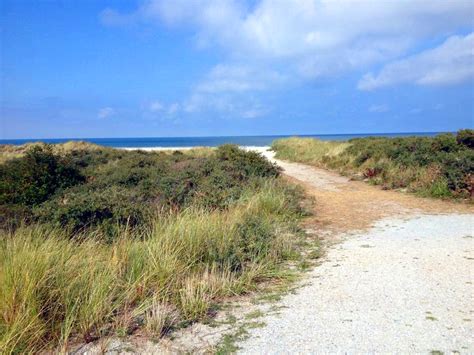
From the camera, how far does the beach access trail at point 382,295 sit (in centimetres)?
336

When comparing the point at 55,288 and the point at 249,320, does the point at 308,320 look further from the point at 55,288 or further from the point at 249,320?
the point at 55,288

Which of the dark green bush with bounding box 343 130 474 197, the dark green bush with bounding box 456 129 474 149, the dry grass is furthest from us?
the dry grass

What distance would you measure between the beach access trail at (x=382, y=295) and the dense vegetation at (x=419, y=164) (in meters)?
A: 2.73

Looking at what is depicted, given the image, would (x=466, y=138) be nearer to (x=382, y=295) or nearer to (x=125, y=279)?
(x=382, y=295)

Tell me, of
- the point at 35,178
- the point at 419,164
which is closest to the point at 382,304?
Answer: the point at 35,178

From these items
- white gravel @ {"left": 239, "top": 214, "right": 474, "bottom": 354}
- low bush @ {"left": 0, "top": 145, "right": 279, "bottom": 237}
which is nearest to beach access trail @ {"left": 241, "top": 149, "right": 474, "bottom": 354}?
white gravel @ {"left": 239, "top": 214, "right": 474, "bottom": 354}

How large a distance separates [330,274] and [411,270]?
1136 mm

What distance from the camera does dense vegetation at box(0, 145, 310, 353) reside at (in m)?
3.49

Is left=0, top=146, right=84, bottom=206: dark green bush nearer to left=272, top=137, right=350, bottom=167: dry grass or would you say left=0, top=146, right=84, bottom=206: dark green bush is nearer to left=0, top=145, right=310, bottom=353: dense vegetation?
left=0, top=145, right=310, bottom=353: dense vegetation

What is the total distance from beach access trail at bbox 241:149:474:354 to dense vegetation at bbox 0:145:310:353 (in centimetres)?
75

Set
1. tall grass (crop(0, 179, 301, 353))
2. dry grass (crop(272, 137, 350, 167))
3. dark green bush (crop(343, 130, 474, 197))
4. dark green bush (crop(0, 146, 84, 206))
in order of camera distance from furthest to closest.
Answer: dry grass (crop(272, 137, 350, 167)), dark green bush (crop(343, 130, 474, 197)), dark green bush (crop(0, 146, 84, 206)), tall grass (crop(0, 179, 301, 353))

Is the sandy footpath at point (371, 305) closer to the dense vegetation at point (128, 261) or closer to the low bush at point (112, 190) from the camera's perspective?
the dense vegetation at point (128, 261)

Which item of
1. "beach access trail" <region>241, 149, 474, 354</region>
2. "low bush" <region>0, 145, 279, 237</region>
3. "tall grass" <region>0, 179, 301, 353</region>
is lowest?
"beach access trail" <region>241, 149, 474, 354</region>

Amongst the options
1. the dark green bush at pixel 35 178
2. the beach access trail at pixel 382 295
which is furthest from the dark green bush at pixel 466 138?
the dark green bush at pixel 35 178
